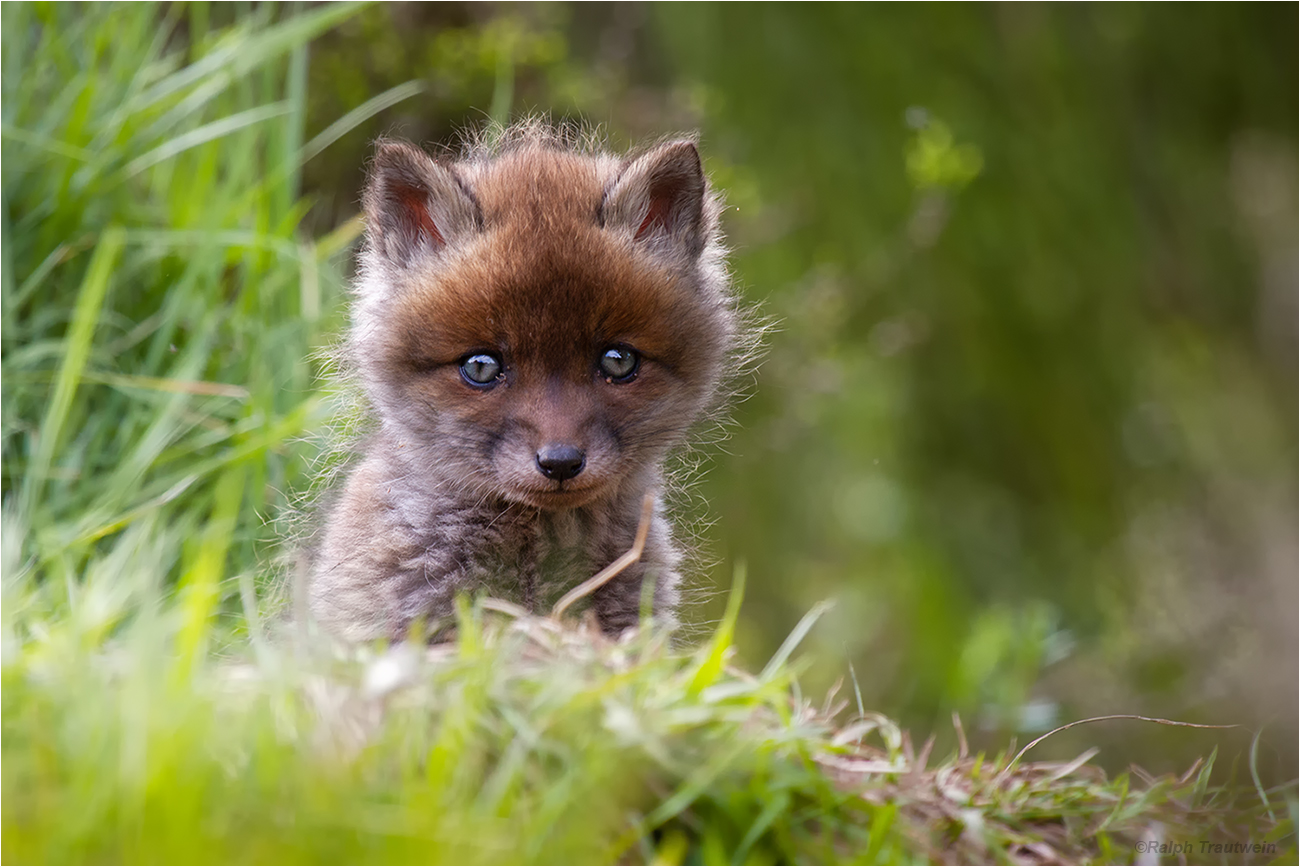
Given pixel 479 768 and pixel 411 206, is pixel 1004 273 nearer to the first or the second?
pixel 411 206

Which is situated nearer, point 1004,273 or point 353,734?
point 353,734

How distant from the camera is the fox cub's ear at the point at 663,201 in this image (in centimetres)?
362

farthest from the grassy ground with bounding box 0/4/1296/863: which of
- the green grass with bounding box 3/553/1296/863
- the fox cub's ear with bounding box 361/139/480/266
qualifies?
the fox cub's ear with bounding box 361/139/480/266

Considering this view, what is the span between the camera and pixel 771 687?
2.48m

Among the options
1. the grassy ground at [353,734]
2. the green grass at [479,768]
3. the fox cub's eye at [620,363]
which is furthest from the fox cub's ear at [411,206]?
the green grass at [479,768]

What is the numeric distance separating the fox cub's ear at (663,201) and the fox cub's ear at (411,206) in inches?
16.5

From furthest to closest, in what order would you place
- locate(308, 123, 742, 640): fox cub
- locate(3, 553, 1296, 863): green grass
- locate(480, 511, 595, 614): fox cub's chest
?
locate(480, 511, 595, 614): fox cub's chest < locate(308, 123, 742, 640): fox cub < locate(3, 553, 1296, 863): green grass

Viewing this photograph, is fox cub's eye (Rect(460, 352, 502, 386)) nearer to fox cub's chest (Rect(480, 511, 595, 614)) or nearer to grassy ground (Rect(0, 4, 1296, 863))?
fox cub's chest (Rect(480, 511, 595, 614))

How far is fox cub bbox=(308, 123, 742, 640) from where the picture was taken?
332 cm

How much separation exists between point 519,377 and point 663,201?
2.75ft

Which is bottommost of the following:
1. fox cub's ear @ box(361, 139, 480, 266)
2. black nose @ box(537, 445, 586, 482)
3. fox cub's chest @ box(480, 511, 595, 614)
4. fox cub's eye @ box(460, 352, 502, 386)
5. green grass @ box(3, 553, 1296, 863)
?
fox cub's chest @ box(480, 511, 595, 614)

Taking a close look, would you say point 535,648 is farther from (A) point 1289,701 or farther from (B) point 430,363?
(A) point 1289,701

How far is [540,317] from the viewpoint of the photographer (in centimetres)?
329

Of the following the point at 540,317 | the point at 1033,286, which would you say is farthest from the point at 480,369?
the point at 1033,286
